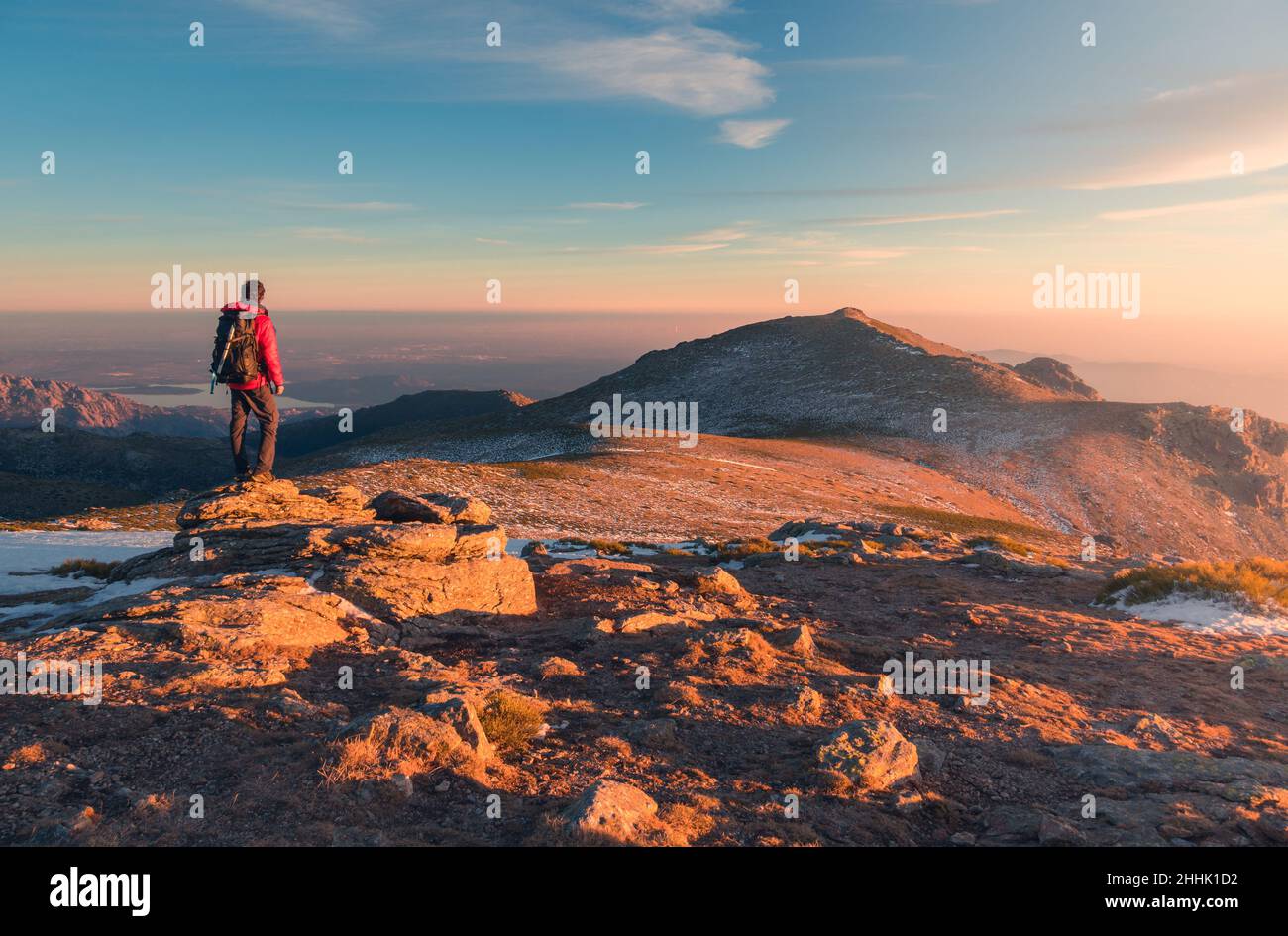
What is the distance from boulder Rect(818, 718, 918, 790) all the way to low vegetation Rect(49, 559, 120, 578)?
49.3 feet

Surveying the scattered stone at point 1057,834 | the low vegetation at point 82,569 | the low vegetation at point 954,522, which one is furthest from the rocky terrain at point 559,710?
the low vegetation at point 954,522

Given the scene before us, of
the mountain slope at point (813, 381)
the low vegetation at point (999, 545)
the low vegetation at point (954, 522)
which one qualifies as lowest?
the low vegetation at point (954, 522)

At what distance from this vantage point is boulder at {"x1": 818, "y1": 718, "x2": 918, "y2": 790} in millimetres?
7188

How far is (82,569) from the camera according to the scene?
14.6 meters

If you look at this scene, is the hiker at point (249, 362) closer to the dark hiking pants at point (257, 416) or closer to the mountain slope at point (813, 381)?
the dark hiking pants at point (257, 416)

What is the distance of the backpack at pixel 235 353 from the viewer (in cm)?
1301

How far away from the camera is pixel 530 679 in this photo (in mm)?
9953

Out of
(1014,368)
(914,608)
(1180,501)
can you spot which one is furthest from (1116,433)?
(914,608)

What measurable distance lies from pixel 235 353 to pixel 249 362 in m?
0.28

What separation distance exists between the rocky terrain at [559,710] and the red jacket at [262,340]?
2600mm

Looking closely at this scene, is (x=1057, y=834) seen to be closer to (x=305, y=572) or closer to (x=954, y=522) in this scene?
(x=305, y=572)

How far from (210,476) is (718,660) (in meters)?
109
